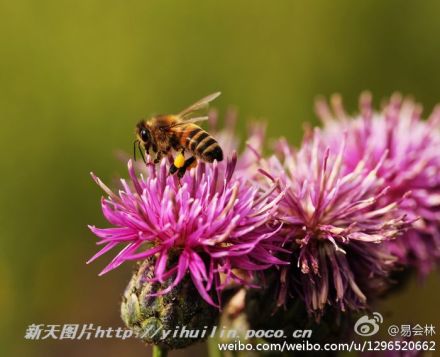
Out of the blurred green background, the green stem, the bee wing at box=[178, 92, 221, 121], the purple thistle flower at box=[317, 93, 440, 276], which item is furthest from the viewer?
the blurred green background

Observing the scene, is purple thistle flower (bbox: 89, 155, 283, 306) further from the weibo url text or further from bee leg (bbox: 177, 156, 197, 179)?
the weibo url text

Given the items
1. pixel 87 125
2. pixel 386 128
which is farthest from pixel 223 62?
pixel 386 128

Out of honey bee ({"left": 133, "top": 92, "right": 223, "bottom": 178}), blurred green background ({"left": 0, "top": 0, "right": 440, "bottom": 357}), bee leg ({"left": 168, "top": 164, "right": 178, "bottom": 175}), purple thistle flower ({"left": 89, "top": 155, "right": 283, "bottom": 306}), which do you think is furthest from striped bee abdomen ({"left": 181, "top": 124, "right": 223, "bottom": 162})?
blurred green background ({"left": 0, "top": 0, "right": 440, "bottom": 357})

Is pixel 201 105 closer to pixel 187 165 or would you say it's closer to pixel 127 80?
pixel 187 165

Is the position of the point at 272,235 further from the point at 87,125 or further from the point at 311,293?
the point at 87,125

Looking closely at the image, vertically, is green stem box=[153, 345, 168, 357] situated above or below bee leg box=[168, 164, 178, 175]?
below

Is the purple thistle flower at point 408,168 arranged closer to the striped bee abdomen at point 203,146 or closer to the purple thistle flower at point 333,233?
the purple thistle flower at point 333,233
